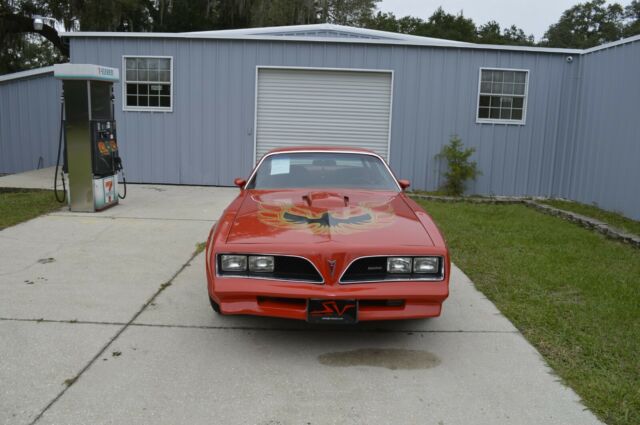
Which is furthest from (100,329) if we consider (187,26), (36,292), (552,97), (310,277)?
(187,26)

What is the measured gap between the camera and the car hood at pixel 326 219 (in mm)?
4066

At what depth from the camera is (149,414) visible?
319cm

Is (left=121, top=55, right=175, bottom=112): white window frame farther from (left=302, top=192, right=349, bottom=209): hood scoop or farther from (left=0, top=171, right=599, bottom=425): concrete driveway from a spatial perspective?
(left=302, top=192, right=349, bottom=209): hood scoop

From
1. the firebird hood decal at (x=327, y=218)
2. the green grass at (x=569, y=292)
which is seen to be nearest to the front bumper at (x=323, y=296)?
the firebird hood decal at (x=327, y=218)

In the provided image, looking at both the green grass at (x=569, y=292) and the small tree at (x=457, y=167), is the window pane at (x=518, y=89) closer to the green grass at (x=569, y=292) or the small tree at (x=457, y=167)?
the small tree at (x=457, y=167)

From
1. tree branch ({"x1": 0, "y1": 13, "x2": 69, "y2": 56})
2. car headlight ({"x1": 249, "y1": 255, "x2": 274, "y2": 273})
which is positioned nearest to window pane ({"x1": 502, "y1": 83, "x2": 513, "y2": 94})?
car headlight ({"x1": 249, "y1": 255, "x2": 274, "y2": 273})

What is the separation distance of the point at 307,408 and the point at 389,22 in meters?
56.8

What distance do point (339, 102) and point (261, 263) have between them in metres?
9.64

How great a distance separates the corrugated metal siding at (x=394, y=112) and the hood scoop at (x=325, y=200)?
26.4 ft

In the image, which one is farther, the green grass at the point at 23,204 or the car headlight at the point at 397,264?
the green grass at the point at 23,204

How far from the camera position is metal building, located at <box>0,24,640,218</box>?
12680 mm

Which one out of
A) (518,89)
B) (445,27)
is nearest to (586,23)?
(445,27)

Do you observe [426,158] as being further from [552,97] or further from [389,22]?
[389,22]

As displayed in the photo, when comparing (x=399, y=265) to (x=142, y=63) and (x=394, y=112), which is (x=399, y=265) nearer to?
(x=394, y=112)
